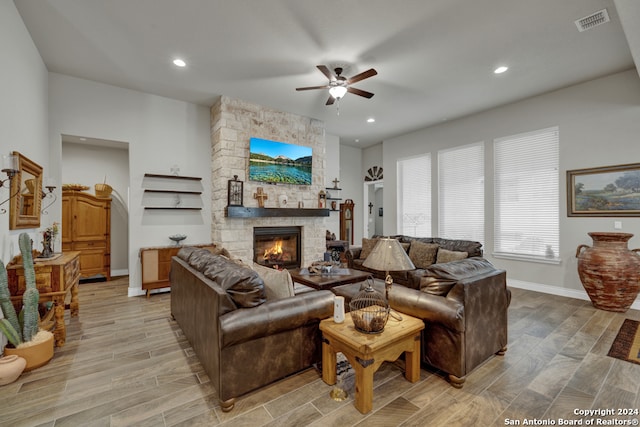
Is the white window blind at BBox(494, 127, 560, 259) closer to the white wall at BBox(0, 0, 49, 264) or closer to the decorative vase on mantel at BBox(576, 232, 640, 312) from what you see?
the decorative vase on mantel at BBox(576, 232, 640, 312)

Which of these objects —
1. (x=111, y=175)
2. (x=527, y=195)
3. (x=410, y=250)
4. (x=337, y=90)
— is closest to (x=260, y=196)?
(x=337, y=90)

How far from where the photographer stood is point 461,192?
Result: 5938 millimetres

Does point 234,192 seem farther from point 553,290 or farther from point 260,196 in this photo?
point 553,290

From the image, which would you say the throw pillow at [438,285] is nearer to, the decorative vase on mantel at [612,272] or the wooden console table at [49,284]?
the decorative vase on mantel at [612,272]

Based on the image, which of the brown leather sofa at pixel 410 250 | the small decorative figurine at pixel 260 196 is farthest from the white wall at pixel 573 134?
the small decorative figurine at pixel 260 196

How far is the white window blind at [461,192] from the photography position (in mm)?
5645

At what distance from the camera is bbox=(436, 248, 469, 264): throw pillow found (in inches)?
161

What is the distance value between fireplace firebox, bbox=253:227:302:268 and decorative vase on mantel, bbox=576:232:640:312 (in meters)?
4.63

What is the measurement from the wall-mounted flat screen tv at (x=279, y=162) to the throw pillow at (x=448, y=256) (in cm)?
296

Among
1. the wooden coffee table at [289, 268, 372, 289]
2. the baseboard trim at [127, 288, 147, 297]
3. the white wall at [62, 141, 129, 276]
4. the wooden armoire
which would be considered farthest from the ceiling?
the baseboard trim at [127, 288, 147, 297]

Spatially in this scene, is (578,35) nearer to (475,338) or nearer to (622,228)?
(622,228)

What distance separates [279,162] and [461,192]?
12.6ft

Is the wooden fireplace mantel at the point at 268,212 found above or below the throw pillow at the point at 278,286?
above

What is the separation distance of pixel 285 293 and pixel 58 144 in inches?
171
